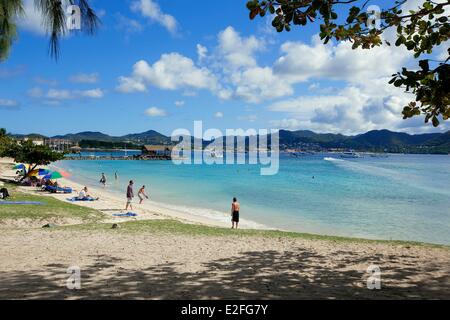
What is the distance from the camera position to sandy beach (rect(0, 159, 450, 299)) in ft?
19.0

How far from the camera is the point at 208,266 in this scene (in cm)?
768

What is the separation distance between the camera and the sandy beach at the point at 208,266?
19.0 feet

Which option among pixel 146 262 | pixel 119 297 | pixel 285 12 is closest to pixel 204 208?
pixel 146 262

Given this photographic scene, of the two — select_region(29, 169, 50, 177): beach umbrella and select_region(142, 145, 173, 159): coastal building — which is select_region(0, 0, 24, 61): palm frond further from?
select_region(142, 145, 173, 159): coastal building

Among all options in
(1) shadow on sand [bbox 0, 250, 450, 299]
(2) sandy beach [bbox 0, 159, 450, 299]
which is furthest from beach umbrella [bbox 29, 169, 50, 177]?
(1) shadow on sand [bbox 0, 250, 450, 299]

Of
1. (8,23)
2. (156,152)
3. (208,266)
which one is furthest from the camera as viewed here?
(156,152)

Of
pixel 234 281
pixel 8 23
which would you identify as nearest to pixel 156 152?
pixel 8 23

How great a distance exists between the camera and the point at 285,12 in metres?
4.32

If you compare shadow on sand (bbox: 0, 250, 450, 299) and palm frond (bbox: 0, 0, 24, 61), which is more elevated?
palm frond (bbox: 0, 0, 24, 61)

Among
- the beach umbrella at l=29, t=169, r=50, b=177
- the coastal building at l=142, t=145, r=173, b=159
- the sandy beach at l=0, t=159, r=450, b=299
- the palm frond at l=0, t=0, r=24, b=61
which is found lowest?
the sandy beach at l=0, t=159, r=450, b=299

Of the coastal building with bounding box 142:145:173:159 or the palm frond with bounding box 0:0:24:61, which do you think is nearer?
the palm frond with bounding box 0:0:24:61

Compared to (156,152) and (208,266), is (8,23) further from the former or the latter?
(156,152)

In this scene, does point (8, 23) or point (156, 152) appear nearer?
point (8, 23)
